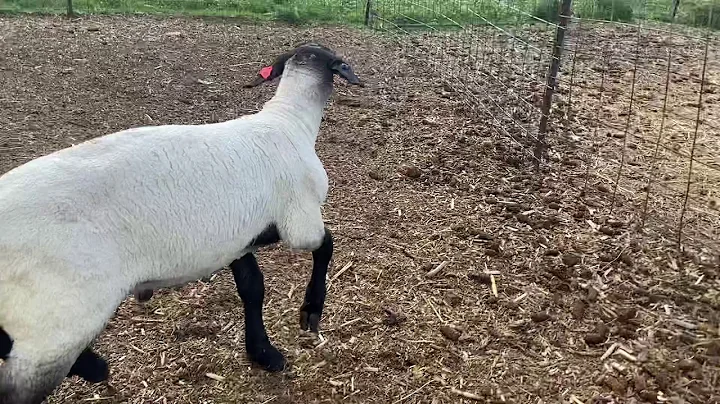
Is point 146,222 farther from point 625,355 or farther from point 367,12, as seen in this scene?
point 367,12

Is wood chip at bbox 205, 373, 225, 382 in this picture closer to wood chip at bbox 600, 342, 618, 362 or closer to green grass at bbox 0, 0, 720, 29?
wood chip at bbox 600, 342, 618, 362

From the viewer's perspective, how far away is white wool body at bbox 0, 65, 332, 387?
210 centimetres

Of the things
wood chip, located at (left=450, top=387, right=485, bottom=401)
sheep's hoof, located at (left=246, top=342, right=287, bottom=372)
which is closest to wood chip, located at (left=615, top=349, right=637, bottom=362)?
wood chip, located at (left=450, top=387, right=485, bottom=401)

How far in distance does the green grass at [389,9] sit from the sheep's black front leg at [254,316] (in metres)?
7.33

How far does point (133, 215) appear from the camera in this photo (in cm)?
239

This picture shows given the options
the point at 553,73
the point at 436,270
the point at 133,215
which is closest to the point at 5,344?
the point at 133,215

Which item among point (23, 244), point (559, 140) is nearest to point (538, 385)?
point (23, 244)

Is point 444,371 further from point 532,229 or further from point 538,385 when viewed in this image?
point 532,229

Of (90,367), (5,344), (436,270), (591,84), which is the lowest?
(90,367)

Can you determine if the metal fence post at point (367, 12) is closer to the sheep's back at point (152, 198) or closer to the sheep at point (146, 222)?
the sheep at point (146, 222)

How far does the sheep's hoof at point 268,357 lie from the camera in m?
3.20

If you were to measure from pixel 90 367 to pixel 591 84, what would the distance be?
21.7ft

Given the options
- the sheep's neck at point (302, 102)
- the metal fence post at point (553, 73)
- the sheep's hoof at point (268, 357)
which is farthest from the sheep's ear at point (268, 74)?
the metal fence post at point (553, 73)

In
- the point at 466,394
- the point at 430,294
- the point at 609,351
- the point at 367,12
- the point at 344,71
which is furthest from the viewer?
the point at 367,12
